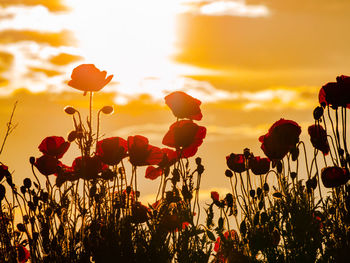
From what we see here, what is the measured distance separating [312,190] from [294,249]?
457mm

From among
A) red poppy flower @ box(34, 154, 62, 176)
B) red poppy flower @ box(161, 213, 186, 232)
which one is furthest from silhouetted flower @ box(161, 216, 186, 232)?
red poppy flower @ box(34, 154, 62, 176)

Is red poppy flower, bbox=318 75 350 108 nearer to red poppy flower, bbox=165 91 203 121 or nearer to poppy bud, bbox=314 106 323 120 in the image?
poppy bud, bbox=314 106 323 120

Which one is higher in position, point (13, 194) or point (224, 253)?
point (13, 194)

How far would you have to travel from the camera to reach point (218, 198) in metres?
5.37

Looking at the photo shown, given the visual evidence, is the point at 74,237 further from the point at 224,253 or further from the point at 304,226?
the point at 304,226

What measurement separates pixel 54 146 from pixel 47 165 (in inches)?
7.7

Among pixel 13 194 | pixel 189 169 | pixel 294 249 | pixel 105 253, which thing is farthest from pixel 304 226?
pixel 13 194

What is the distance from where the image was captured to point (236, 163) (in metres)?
4.98

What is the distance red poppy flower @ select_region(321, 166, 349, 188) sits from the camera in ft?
14.5

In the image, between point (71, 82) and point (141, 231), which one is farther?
point (71, 82)

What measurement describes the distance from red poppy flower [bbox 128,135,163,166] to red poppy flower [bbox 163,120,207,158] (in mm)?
113

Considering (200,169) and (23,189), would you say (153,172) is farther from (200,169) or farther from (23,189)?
(23,189)

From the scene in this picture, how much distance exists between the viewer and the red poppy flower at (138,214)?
175 inches

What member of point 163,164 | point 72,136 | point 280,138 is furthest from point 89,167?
point 280,138
